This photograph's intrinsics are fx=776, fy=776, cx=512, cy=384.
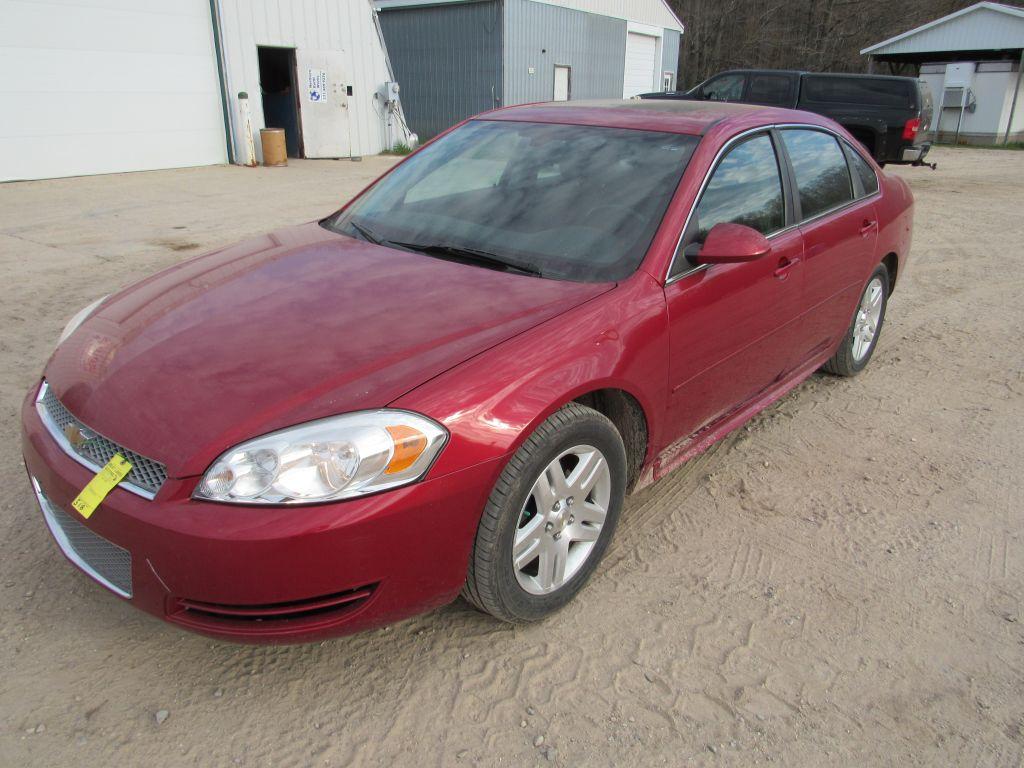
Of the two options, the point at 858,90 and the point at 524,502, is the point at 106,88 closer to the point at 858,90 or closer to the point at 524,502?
the point at 858,90

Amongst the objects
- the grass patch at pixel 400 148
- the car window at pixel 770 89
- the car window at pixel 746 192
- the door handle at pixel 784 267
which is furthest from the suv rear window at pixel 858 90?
the door handle at pixel 784 267

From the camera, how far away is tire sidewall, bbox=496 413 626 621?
2.29m

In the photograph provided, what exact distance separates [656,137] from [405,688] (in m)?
2.35

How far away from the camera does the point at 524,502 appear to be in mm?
2324

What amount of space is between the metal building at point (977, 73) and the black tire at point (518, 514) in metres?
27.3

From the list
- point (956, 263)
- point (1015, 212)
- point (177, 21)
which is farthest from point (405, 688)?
point (177, 21)

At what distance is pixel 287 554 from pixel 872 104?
14190 millimetres

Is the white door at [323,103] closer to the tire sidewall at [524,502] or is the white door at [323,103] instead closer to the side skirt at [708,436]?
the side skirt at [708,436]

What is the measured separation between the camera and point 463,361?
226cm

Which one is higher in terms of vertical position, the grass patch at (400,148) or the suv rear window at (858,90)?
the suv rear window at (858,90)

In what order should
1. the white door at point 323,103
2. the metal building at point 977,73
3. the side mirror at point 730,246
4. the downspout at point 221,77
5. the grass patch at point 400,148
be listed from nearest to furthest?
the side mirror at point 730,246
the downspout at point 221,77
the white door at point 323,103
the grass patch at point 400,148
the metal building at point 977,73

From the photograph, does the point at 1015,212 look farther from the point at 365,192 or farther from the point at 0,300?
the point at 0,300

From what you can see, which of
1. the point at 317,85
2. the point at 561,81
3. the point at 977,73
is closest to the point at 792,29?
the point at 977,73

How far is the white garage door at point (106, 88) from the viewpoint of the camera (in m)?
11.7
